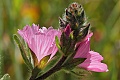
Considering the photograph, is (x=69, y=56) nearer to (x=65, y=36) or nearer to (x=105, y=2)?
(x=65, y=36)

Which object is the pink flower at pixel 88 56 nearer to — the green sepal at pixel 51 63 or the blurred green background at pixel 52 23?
the green sepal at pixel 51 63

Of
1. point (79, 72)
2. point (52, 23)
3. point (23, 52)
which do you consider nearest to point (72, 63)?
point (79, 72)

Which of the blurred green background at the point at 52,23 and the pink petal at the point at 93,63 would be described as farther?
the blurred green background at the point at 52,23

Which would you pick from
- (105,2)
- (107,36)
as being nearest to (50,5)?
(105,2)

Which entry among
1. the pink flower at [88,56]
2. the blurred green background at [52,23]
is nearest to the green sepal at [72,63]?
the pink flower at [88,56]

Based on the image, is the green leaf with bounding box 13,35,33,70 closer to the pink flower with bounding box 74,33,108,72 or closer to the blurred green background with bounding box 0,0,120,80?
the pink flower with bounding box 74,33,108,72

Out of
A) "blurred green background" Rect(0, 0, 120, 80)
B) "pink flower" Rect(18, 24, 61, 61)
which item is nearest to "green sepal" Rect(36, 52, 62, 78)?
"pink flower" Rect(18, 24, 61, 61)
